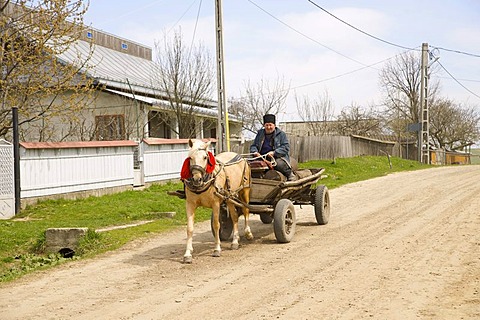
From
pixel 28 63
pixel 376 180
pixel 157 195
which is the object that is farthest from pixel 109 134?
pixel 376 180

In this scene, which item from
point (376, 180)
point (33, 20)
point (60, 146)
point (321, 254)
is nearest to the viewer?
point (321, 254)

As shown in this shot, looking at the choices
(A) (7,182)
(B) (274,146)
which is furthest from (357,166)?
(B) (274,146)

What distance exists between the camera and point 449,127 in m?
64.9

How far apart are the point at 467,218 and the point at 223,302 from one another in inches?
295

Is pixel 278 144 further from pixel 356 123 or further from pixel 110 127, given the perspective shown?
pixel 356 123

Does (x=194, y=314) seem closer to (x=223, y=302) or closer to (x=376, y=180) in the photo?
(x=223, y=302)

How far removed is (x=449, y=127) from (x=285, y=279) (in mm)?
62057

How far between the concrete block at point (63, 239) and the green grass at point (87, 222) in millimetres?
133

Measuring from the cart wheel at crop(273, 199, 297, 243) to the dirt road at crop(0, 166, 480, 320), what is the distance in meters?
0.17

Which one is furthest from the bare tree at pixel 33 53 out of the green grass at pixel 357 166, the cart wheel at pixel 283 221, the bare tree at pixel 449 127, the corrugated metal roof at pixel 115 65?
the bare tree at pixel 449 127

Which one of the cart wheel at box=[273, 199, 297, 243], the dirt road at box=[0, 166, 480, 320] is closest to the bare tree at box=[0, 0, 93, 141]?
the dirt road at box=[0, 166, 480, 320]

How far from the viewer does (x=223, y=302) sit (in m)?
6.45

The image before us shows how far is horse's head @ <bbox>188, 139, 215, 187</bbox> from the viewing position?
8.55m

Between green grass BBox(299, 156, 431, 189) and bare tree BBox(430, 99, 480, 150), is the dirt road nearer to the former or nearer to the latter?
green grass BBox(299, 156, 431, 189)
